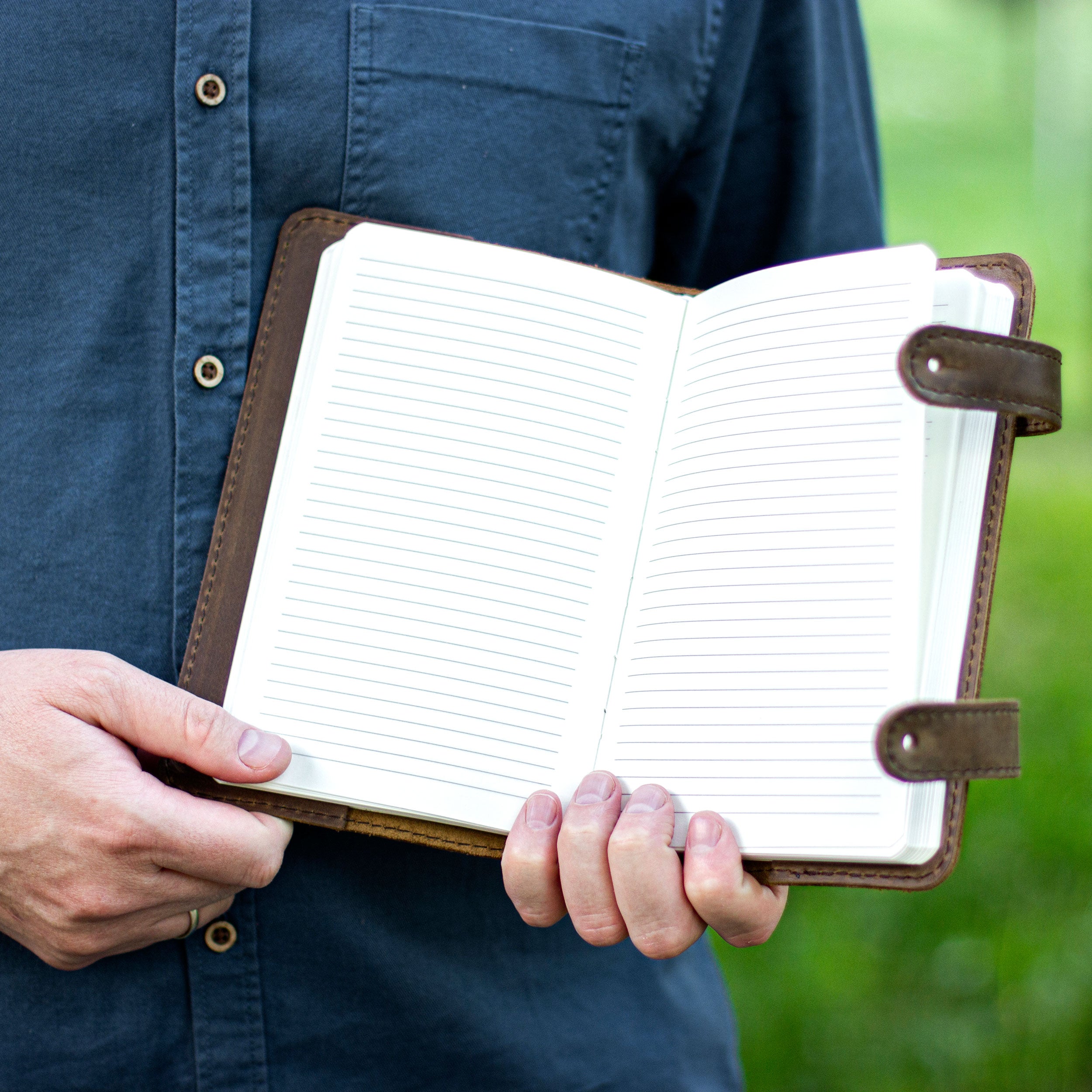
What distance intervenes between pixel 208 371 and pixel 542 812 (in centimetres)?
57

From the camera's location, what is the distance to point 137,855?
928 mm

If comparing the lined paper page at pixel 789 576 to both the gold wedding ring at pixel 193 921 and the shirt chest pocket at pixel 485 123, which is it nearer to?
the shirt chest pocket at pixel 485 123

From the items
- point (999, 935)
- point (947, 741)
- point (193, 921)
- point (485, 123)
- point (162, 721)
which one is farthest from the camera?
point (999, 935)

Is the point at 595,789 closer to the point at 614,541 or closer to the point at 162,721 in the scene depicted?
the point at 614,541

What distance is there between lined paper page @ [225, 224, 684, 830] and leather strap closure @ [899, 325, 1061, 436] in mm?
297

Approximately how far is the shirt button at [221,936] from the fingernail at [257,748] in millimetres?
263

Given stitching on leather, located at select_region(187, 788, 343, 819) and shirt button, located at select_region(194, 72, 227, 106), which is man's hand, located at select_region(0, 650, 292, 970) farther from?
shirt button, located at select_region(194, 72, 227, 106)

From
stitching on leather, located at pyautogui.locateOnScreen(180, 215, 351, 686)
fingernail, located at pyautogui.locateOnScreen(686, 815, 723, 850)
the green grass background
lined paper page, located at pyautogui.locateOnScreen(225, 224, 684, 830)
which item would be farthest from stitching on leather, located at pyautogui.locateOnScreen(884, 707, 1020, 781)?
the green grass background

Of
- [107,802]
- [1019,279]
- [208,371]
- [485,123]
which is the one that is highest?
[485,123]

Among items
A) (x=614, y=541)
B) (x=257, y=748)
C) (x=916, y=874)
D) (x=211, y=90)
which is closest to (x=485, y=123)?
(x=211, y=90)

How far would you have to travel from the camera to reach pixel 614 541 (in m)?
1.05

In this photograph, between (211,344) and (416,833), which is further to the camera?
(211,344)

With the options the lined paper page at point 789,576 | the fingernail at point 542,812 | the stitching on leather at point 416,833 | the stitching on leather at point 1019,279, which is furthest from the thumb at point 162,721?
the stitching on leather at point 1019,279

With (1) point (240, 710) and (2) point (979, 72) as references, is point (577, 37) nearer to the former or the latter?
(1) point (240, 710)
